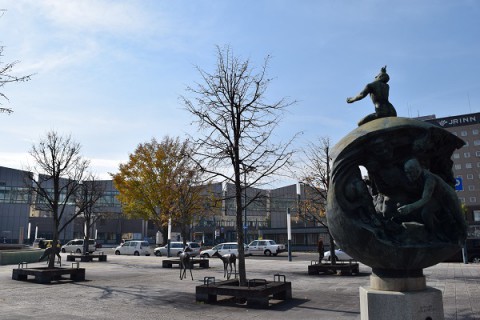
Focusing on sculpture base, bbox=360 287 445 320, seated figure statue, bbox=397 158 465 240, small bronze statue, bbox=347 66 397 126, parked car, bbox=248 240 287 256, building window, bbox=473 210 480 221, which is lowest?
parked car, bbox=248 240 287 256

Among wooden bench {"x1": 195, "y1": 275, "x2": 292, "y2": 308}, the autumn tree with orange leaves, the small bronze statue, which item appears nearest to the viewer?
the small bronze statue

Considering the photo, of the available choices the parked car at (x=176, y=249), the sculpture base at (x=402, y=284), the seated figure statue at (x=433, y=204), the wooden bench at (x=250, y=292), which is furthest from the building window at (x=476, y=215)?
the sculpture base at (x=402, y=284)

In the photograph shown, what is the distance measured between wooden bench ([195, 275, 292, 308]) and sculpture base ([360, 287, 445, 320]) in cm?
478

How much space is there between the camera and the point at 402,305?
559cm

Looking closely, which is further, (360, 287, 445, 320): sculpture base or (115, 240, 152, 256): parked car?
(115, 240, 152, 256): parked car

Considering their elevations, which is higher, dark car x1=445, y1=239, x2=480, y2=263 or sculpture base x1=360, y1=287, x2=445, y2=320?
sculpture base x1=360, y1=287, x2=445, y2=320

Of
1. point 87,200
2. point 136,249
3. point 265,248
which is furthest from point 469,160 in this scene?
point 87,200

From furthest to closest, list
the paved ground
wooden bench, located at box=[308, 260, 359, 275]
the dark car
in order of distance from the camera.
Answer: the dark car
wooden bench, located at box=[308, 260, 359, 275]
the paved ground

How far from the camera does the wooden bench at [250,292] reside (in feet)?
33.8

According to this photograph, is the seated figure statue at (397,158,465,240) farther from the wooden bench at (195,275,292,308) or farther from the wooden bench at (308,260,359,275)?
the wooden bench at (308,260,359,275)

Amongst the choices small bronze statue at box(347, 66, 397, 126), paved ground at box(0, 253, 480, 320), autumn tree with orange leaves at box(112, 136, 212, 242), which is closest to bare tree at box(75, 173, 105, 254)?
autumn tree with orange leaves at box(112, 136, 212, 242)

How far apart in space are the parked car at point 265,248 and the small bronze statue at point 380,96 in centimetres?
3150

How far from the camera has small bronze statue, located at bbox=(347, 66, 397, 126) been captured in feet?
23.2

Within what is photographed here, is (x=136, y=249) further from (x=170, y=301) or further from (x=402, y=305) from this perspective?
(x=402, y=305)
